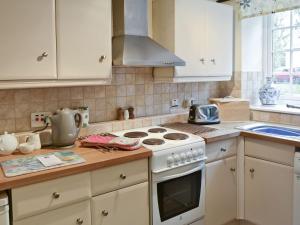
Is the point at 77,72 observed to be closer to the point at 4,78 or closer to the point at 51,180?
the point at 4,78

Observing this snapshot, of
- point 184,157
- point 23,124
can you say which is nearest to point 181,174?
point 184,157

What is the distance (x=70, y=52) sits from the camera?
1792mm

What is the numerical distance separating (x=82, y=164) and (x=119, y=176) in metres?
0.26

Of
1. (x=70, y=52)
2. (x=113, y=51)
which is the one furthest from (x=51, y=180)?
(x=113, y=51)

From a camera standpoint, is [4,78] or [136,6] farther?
[136,6]

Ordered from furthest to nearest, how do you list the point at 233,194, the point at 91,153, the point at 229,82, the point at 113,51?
1. the point at 229,82
2. the point at 233,194
3. the point at 113,51
4. the point at 91,153

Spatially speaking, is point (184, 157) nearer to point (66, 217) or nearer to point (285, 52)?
point (66, 217)

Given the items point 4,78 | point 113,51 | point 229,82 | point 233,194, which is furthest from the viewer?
point 229,82

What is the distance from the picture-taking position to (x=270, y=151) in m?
2.17

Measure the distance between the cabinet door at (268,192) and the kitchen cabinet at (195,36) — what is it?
0.86 meters

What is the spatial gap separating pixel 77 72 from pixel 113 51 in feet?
1.17

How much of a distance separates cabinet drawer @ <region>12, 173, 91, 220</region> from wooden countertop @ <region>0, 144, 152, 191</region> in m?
0.04

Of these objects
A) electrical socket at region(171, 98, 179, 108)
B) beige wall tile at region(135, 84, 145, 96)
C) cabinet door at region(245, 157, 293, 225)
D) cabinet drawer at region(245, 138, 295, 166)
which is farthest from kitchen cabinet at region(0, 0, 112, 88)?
cabinet door at region(245, 157, 293, 225)

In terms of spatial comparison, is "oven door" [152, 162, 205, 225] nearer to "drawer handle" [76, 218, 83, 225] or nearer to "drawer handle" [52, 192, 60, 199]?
"drawer handle" [76, 218, 83, 225]
